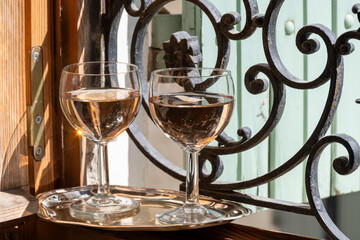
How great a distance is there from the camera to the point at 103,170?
1.01 m

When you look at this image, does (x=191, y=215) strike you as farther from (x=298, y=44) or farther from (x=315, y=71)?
(x=315, y=71)

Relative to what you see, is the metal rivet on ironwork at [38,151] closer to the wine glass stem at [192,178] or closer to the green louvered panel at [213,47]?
the wine glass stem at [192,178]

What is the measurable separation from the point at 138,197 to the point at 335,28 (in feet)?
2.85

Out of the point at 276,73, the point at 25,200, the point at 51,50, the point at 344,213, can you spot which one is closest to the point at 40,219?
the point at 25,200

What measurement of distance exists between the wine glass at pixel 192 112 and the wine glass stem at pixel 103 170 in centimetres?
12

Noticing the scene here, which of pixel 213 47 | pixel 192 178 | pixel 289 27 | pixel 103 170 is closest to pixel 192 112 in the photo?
pixel 192 178

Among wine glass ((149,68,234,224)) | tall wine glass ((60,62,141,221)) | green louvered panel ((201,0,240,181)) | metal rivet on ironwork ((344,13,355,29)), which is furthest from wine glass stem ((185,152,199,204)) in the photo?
metal rivet on ironwork ((344,13,355,29))

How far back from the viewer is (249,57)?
1.59 meters

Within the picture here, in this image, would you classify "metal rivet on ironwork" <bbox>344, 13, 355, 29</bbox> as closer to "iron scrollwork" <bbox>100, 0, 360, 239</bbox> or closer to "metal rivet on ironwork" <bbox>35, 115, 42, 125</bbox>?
"iron scrollwork" <bbox>100, 0, 360, 239</bbox>

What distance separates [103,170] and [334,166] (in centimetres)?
37

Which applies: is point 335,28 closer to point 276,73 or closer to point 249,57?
point 249,57

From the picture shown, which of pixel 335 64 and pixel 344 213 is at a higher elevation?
pixel 335 64

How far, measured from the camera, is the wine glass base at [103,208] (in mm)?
968

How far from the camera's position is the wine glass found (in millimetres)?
862
